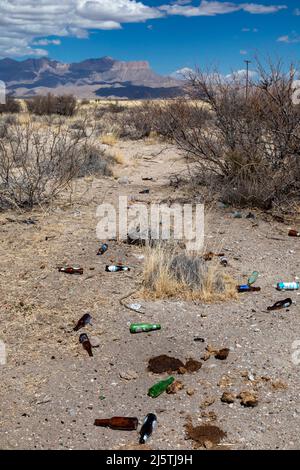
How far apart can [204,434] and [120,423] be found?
1.64 feet

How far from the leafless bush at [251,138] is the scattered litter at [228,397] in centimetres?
422

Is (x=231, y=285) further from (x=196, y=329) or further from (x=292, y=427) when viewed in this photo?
(x=292, y=427)

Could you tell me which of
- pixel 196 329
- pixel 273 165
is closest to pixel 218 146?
pixel 273 165

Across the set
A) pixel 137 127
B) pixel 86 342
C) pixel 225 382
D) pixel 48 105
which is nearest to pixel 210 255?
pixel 86 342

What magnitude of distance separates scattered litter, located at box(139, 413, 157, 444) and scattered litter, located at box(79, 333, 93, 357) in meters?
0.87

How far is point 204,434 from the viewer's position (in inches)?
121

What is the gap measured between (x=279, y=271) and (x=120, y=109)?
84.0ft

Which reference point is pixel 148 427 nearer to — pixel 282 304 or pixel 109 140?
pixel 282 304

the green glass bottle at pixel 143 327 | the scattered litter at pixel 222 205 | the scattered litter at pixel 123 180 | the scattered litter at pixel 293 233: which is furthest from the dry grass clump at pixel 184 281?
the scattered litter at pixel 123 180

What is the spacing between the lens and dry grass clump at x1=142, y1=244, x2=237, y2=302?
4738 mm

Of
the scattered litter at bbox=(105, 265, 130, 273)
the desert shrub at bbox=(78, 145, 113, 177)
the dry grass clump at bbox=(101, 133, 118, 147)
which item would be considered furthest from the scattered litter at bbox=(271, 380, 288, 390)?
the dry grass clump at bbox=(101, 133, 118, 147)

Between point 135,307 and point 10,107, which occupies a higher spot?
point 10,107

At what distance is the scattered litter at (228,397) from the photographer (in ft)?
11.0

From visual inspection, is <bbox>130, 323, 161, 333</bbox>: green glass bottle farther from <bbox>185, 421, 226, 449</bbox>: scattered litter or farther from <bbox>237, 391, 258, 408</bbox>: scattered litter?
<bbox>185, 421, 226, 449</bbox>: scattered litter
